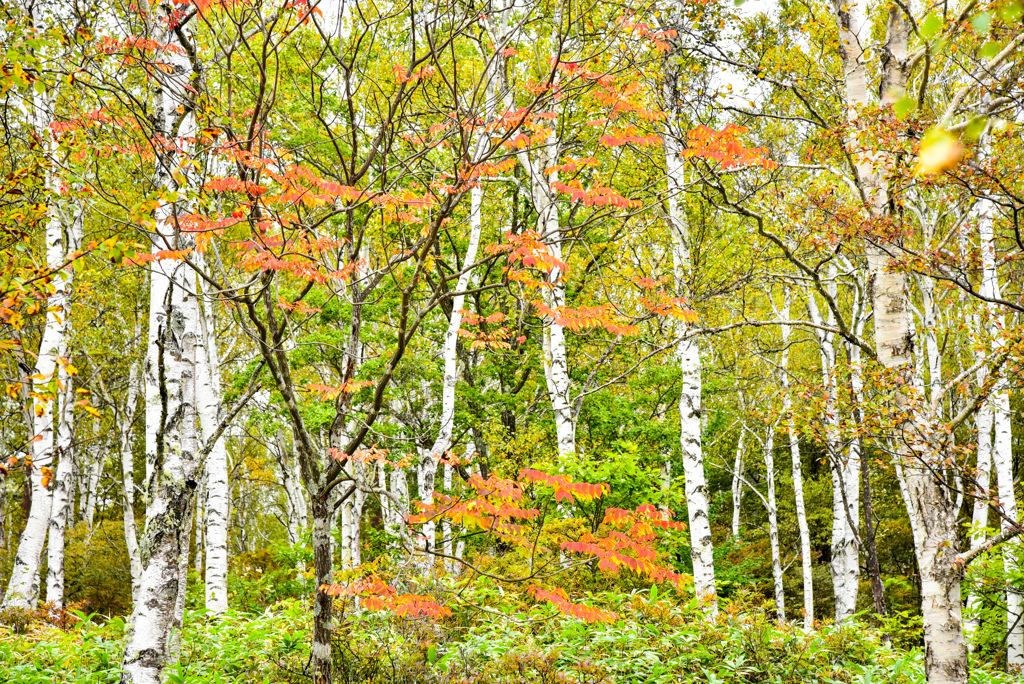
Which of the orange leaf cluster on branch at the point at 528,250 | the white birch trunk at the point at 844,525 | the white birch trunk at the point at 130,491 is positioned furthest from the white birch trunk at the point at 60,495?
the white birch trunk at the point at 844,525

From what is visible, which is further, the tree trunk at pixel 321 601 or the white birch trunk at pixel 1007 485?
the white birch trunk at pixel 1007 485

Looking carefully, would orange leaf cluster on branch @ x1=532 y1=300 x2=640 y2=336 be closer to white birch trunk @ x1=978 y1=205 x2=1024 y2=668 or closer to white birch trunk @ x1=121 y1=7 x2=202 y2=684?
white birch trunk @ x1=121 y1=7 x2=202 y2=684

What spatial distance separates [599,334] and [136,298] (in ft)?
34.6

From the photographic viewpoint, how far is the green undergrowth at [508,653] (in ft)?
19.2

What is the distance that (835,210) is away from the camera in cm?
610

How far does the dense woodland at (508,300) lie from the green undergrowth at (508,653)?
0.15 feet

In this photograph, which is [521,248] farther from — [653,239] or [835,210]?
[653,239]

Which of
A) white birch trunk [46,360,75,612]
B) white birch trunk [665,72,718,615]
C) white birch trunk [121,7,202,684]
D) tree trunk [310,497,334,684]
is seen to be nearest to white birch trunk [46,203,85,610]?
white birch trunk [46,360,75,612]

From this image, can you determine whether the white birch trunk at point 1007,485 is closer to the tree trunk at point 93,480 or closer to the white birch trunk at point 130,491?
the white birch trunk at point 130,491

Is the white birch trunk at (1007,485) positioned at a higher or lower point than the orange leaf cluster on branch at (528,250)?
lower

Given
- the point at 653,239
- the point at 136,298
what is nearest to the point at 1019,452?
the point at 653,239

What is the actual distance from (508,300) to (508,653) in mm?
7067

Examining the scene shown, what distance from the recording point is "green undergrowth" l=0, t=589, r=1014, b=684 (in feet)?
19.2

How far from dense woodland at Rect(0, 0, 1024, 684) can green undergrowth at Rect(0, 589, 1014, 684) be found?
46mm
